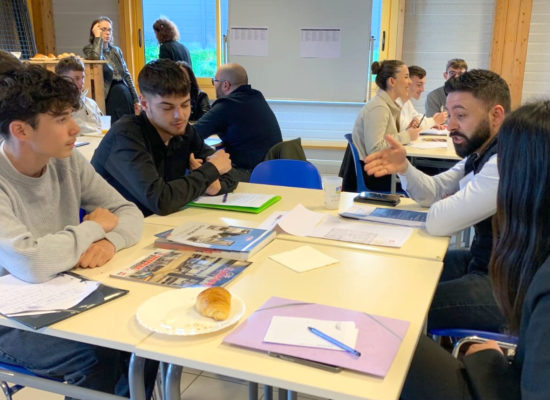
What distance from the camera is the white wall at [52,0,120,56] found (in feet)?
21.8

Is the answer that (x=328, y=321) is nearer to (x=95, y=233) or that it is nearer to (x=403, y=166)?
(x=95, y=233)

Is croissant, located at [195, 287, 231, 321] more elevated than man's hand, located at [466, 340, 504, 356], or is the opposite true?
croissant, located at [195, 287, 231, 321]

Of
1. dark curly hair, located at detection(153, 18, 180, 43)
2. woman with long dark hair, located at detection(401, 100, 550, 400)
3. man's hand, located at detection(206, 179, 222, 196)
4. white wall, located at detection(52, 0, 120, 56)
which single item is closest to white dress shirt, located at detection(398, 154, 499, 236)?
woman with long dark hair, located at detection(401, 100, 550, 400)

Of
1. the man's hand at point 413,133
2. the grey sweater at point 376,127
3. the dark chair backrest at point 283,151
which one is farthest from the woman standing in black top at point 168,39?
the dark chair backrest at point 283,151

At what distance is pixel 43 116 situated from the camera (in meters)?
1.60

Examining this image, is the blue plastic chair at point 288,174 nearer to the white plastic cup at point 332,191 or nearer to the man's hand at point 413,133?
the white plastic cup at point 332,191

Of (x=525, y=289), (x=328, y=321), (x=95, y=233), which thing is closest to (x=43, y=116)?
(x=95, y=233)

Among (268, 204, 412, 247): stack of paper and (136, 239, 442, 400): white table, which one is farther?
(268, 204, 412, 247): stack of paper

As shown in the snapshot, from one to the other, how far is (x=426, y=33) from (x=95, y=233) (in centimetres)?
524

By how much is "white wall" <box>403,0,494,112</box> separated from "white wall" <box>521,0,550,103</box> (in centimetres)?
41

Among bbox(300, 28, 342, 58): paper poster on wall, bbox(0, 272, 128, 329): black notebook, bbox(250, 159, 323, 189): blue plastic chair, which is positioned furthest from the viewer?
bbox(300, 28, 342, 58): paper poster on wall

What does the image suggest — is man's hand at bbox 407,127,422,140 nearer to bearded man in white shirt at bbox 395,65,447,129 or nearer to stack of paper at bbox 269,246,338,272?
bearded man in white shirt at bbox 395,65,447,129

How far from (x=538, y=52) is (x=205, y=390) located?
5.12 metres

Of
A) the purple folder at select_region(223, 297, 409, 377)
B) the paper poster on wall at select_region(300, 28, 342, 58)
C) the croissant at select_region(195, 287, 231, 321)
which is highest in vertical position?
the paper poster on wall at select_region(300, 28, 342, 58)
